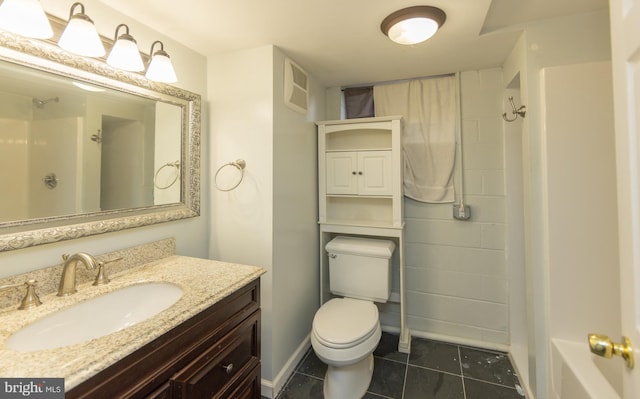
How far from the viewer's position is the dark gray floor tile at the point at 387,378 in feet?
5.49

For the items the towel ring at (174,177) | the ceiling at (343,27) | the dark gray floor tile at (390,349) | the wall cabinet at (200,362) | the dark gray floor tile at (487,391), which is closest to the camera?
the wall cabinet at (200,362)

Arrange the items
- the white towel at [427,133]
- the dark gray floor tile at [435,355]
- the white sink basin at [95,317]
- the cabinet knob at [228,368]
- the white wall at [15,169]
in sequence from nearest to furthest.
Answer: the white sink basin at [95,317] → the white wall at [15,169] → the cabinet knob at [228,368] → the dark gray floor tile at [435,355] → the white towel at [427,133]

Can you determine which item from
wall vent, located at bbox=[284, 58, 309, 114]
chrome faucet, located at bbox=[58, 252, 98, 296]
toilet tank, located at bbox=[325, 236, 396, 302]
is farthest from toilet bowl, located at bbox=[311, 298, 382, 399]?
wall vent, located at bbox=[284, 58, 309, 114]

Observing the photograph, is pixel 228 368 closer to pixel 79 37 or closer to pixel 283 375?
pixel 283 375

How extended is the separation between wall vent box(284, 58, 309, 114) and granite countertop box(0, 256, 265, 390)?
112cm

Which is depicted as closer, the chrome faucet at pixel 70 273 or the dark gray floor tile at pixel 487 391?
the chrome faucet at pixel 70 273

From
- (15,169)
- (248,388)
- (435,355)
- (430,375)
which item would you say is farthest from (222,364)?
(435,355)

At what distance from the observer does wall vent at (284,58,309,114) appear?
1.76m

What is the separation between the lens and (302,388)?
1710 mm

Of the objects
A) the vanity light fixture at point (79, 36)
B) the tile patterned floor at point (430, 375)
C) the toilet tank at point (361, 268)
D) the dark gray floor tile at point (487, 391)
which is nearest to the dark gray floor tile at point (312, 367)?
the tile patterned floor at point (430, 375)

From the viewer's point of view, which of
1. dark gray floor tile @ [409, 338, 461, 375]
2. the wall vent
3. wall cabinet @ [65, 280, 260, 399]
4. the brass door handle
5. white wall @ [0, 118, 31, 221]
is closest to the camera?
the brass door handle

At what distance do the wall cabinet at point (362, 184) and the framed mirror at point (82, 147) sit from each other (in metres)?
1.03

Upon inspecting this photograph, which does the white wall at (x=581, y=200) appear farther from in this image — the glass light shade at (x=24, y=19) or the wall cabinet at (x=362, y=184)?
the glass light shade at (x=24, y=19)

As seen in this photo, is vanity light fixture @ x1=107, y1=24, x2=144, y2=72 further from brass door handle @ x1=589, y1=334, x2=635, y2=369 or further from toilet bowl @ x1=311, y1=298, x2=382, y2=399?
brass door handle @ x1=589, y1=334, x2=635, y2=369
